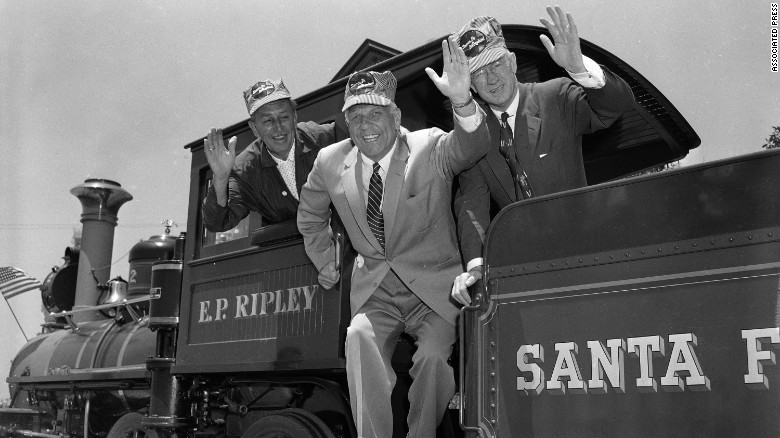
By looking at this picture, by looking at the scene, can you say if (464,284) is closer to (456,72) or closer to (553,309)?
(553,309)

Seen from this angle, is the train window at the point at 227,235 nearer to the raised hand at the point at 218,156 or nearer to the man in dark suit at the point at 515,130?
the raised hand at the point at 218,156

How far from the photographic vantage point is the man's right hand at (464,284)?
2.85 metres

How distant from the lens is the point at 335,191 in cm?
332

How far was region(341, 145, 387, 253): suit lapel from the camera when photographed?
325 centimetres

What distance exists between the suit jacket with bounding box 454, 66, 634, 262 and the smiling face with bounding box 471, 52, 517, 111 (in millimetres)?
75

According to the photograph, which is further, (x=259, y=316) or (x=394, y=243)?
(x=259, y=316)

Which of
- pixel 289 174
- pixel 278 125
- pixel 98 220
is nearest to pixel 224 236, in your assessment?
pixel 289 174

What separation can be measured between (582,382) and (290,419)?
1.81m

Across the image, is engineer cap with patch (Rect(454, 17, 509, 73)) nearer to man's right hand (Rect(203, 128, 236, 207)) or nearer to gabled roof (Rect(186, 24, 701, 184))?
gabled roof (Rect(186, 24, 701, 184))

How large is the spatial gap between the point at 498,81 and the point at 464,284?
85 cm

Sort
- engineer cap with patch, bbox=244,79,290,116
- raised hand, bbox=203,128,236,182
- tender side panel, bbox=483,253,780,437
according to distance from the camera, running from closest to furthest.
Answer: tender side panel, bbox=483,253,780,437 < engineer cap with patch, bbox=244,79,290,116 < raised hand, bbox=203,128,236,182

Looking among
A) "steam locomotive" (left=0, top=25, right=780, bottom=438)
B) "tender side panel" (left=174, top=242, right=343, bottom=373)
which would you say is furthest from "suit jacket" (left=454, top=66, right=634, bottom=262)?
"tender side panel" (left=174, top=242, right=343, bottom=373)

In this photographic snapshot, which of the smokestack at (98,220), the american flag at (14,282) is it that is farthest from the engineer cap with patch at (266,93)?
the american flag at (14,282)

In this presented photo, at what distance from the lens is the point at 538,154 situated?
122 inches
